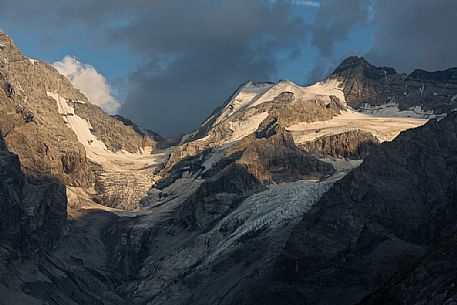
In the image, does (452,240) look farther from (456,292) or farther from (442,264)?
(456,292)


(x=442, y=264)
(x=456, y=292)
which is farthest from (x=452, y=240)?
(x=456, y=292)

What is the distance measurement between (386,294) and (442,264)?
433 inches

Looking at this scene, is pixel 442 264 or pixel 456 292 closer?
pixel 456 292

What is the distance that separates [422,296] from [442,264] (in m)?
6.61

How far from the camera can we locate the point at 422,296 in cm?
13888

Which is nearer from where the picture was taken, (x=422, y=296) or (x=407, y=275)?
(x=422, y=296)

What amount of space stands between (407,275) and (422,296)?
1184 centimetres

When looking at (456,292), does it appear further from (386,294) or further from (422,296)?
(386,294)

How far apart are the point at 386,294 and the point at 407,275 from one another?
425 cm

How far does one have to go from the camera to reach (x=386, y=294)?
149875 mm

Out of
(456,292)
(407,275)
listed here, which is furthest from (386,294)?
(456,292)

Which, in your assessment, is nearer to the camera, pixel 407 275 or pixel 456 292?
pixel 456 292

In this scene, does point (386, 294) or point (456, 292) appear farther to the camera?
point (386, 294)

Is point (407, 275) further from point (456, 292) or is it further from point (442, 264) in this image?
point (456, 292)
